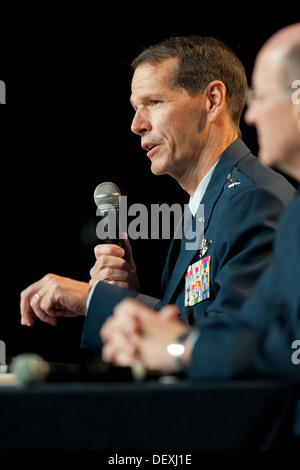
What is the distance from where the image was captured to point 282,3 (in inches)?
113

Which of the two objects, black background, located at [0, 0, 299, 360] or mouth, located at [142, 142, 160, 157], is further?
black background, located at [0, 0, 299, 360]

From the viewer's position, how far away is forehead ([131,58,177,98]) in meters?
2.29

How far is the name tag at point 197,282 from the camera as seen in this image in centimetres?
186

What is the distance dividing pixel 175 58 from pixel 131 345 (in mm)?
1484

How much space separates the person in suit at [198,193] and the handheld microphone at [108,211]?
0.06m

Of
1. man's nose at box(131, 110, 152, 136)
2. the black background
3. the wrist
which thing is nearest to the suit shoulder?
man's nose at box(131, 110, 152, 136)

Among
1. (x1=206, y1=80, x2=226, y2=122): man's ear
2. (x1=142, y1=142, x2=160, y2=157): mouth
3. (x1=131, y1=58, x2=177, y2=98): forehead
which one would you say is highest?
(x1=131, y1=58, x2=177, y2=98): forehead

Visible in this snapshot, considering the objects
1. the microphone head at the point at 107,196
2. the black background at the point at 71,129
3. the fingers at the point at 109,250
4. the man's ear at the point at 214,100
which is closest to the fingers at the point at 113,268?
the fingers at the point at 109,250

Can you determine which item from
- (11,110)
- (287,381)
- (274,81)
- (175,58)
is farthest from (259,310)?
(11,110)

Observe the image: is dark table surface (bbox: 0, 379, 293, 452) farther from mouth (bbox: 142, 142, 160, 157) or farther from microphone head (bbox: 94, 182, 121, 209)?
mouth (bbox: 142, 142, 160, 157)

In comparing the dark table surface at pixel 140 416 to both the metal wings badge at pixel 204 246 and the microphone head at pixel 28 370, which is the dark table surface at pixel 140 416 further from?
the metal wings badge at pixel 204 246

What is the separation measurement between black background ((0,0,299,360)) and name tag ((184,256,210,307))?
3.14ft

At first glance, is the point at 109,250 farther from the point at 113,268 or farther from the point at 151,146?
the point at 151,146
